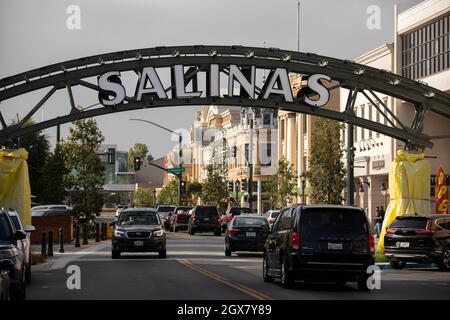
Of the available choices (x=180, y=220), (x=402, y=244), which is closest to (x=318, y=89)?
(x=402, y=244)

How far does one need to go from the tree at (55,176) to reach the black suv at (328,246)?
147 ft

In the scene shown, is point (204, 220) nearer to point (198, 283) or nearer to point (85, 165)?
point (85, 165)

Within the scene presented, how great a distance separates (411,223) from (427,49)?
3324 centimetres

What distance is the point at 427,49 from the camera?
6303cm

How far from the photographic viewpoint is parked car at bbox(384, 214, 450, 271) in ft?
101

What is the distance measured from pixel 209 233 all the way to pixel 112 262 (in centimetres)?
3999

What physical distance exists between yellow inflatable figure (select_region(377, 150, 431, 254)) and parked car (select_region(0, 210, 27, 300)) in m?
17.6

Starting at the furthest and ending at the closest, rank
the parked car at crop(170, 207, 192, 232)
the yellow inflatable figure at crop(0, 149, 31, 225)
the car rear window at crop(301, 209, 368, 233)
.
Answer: the parked car at crop(170, 207, 192, 232)
the yellow inflatable figure at crop(0, 149, 31, 225)
the car rear window at crop(301, 209, 368, 233)

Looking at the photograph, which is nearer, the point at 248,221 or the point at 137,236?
the point at 137,236

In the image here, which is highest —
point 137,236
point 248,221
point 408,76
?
point 408,76

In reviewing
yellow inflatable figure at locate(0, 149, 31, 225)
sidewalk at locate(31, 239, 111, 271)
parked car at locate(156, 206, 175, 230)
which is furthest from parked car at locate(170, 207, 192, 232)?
yellow inflatable figure at locate(0, 149, 31, 225)

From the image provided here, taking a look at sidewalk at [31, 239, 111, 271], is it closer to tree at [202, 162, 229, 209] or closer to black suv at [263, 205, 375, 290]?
black suv at [263, 205, 375, 290]

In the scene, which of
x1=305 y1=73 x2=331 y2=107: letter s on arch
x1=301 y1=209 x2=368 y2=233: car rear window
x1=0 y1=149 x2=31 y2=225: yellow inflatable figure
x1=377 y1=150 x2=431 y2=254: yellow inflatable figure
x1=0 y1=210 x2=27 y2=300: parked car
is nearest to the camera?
x1=0 y1=210 x2=27 y2=300: parked car

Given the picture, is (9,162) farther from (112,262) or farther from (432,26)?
(432,26)
